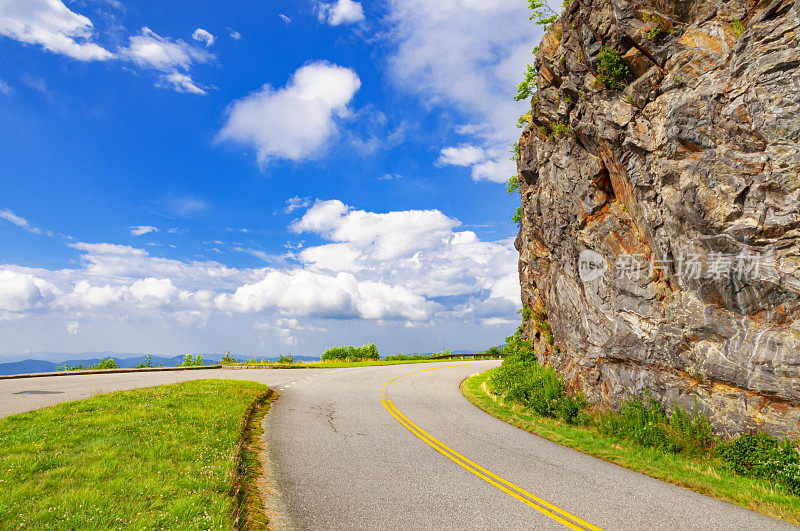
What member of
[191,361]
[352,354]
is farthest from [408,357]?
[191,361]

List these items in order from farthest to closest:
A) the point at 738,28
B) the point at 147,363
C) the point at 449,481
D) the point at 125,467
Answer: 1. the point at 147,363
2. the point at 738,28
3. the point at 449,481
4. the point at 125,467

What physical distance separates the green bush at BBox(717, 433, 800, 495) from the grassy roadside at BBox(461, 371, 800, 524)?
23cm

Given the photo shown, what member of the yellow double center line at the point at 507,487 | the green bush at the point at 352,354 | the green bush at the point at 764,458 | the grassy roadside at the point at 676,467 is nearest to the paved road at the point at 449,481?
the yellow double center line at the point at 507,487

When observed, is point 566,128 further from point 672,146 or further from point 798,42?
point 798,42

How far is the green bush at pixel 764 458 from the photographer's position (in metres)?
7.92

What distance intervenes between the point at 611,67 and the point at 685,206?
18.0 feet

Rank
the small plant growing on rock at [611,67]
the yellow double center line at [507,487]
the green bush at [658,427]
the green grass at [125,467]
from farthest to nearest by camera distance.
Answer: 1. the small plant growing on rock at [611,67]
2. the green bush at [658,427]
3. the yellow double center line at [507,487]
4. the green grass at [125,467]

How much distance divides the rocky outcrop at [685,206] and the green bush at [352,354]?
28.9 metres

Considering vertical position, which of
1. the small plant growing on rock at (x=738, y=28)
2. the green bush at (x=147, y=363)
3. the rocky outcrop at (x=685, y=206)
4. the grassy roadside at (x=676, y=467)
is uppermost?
the small plant growing on rock at (x=738, y=28)

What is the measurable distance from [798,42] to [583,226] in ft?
24.2

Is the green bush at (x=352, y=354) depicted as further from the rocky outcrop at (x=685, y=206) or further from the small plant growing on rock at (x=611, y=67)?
the small plant growing on rock at (x=611, y=67)

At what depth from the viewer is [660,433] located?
10.5 meters

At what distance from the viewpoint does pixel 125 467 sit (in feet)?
21.9

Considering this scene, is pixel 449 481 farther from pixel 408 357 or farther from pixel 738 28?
pixel 408 357
